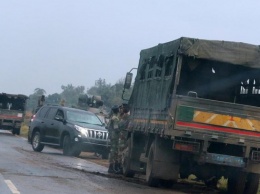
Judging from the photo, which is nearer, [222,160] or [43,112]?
[222,160]

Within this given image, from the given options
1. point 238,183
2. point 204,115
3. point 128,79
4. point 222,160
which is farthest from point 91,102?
point 204,115

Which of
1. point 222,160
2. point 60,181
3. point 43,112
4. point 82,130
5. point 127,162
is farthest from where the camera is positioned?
point 43,112

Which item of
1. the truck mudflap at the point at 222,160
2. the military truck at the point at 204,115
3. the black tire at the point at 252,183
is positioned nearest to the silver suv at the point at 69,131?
the military truck at the point at 204,115

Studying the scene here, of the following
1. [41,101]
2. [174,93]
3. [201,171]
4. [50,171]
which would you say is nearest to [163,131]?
[174,93]

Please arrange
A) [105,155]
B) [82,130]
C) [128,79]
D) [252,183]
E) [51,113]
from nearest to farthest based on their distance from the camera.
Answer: [252,183], [128,79], [82,130], [105,155], [51,113]

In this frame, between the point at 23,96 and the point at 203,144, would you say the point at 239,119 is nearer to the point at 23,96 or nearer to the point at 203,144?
the point at 203,144

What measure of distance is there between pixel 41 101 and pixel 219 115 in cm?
2436

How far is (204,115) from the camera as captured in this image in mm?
13867

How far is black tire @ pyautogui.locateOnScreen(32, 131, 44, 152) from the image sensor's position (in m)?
25.5

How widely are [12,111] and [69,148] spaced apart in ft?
54.9

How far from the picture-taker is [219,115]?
1395 cm

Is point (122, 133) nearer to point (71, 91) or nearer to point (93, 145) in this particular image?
point (93, 145)

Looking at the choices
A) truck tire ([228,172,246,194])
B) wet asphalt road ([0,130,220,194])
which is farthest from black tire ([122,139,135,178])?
truck tire ([228,172,246,194])

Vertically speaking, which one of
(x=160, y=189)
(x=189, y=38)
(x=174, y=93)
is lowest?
(x=160, y=189)
